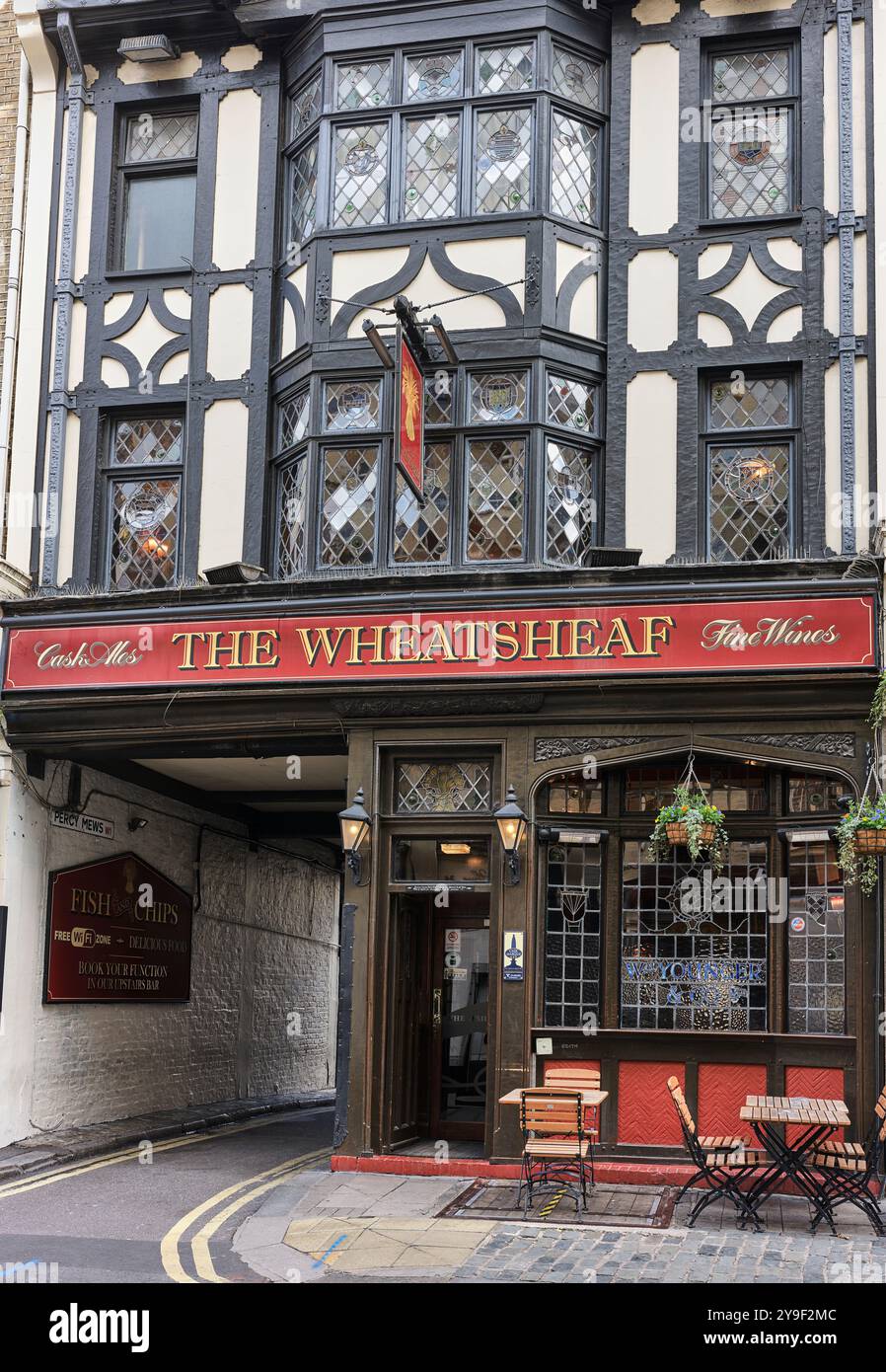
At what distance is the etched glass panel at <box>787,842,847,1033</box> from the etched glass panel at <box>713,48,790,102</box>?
22.9 feet

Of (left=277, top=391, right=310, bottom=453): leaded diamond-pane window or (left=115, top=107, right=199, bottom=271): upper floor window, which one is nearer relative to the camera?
(left=277, top=391, right=310, bottom=453): leaded diamond-pane window

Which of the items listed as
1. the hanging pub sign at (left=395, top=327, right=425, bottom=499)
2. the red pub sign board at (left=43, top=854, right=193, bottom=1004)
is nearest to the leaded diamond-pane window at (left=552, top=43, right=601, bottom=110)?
the hanging pub sign at (left=395, top=327, right=425, bottom=499)

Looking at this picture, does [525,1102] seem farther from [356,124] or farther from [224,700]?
[356,124]

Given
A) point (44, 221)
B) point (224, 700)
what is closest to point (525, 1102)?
point (224, 700)

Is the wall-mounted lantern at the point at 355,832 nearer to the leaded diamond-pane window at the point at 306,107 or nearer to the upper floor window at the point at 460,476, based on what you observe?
the upper floor window at the point at 460,476

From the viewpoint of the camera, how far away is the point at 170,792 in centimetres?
1750

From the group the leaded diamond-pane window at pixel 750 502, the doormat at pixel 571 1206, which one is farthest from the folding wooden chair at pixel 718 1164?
the leaded diamond-pane window at pixel 750 502

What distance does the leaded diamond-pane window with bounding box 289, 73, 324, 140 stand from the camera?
14.7 metres

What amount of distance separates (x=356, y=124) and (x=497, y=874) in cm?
730

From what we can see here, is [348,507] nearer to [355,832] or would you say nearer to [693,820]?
[355,832]

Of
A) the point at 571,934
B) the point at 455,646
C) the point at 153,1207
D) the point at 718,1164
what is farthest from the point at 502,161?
the point at 153,1207

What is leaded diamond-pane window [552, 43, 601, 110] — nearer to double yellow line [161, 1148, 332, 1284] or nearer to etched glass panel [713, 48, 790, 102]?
etched glass panel [713, 48, 790, 102]

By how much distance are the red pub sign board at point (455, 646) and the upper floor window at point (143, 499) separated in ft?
3.07

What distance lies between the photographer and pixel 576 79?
14.2 meters
